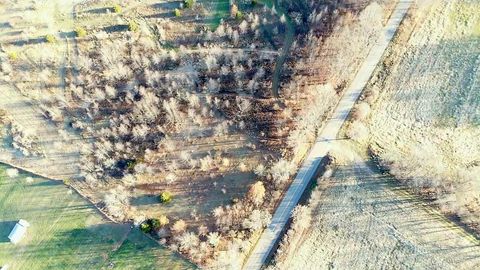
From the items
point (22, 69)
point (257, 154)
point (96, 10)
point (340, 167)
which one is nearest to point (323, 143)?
point (340, 167)

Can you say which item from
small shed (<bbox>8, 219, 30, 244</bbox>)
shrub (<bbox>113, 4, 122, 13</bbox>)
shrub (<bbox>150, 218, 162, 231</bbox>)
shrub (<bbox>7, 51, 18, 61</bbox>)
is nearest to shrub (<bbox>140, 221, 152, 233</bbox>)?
shrub (<bbox>150, 218, 162, 231</bbox>)

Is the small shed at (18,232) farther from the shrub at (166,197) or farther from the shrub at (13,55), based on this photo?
the shrub at (13,55)

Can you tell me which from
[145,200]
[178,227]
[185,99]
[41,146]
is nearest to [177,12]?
[185,99]


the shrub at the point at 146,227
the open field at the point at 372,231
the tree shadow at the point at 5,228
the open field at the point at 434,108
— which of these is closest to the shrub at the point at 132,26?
the shrub at the point at 146,227

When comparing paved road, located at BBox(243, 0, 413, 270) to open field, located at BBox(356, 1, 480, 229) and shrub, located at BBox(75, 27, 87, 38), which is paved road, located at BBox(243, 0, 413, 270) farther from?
shrub, located at BBox(75, 27, 87, 38)

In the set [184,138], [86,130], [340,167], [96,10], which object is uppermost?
[96,10]

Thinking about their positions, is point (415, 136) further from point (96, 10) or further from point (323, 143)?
point (96, 10)

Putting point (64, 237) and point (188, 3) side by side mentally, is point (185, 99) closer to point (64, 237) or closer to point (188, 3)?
point (188, 3)
